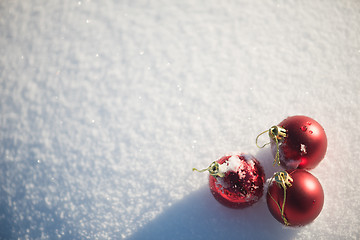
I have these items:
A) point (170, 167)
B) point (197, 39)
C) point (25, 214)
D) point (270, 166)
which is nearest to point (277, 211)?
point (270, 166)

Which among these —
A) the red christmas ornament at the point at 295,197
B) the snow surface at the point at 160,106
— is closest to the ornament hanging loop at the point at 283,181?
the red christmas ornament at the point at 295,197

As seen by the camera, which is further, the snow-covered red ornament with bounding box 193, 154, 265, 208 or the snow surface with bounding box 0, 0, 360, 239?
the snow surface with bounding box 0, 0, 360, 239

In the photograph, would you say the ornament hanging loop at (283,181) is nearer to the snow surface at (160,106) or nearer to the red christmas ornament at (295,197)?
the red christmas ornament at (295,197)

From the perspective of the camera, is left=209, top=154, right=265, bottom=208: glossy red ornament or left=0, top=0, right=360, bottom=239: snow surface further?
left=0, top=0, right=360, bottom=239: snow surface

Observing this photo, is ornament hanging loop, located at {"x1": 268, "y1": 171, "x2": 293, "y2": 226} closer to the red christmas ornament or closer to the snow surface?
the red christmas ornament

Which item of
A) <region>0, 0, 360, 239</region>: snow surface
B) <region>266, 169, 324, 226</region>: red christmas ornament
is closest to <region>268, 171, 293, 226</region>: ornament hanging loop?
<region>266, 169, 324, 226</region>: red christmas ornament

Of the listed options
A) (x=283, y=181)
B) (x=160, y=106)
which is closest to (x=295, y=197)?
(x=283, y=181)

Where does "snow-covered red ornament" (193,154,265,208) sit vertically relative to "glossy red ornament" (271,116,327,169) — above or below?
below
